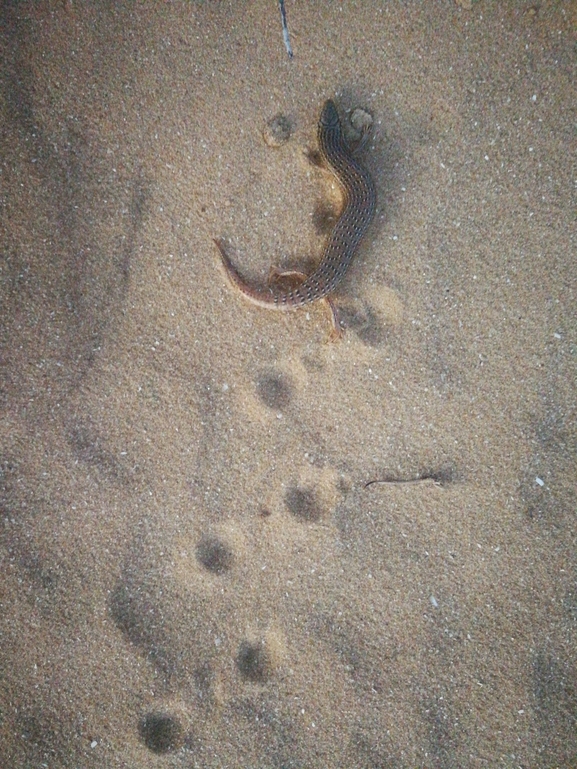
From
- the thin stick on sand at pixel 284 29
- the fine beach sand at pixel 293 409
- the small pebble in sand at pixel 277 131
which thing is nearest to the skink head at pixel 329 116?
the fine beach sand at pixel 293 409

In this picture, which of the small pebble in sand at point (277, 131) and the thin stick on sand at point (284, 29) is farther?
the small pebble in sand at point (277, 131)

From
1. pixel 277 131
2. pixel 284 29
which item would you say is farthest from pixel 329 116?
pixel 284 29

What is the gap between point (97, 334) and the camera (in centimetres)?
284

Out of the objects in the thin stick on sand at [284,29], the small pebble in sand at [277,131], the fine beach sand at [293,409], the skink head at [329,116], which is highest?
the thin stick on sand at [284,29]

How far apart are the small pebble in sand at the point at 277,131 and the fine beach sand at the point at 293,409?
5cm

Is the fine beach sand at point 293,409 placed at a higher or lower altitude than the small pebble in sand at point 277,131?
lower

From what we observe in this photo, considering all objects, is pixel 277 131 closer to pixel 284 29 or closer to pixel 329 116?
pixel 329 116

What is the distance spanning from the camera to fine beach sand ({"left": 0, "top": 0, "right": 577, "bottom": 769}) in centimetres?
281

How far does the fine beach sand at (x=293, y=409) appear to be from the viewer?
2.81 meters

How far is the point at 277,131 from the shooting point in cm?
281

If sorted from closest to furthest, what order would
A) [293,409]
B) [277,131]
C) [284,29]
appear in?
1. [284,29]
2. [277,131]
3. [293,409]

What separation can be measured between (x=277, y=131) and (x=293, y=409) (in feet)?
5.10

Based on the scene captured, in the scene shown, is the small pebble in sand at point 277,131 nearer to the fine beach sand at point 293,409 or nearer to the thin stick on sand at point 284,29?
the fine beach sand at point 293,409

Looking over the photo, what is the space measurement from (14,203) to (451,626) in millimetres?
3409
